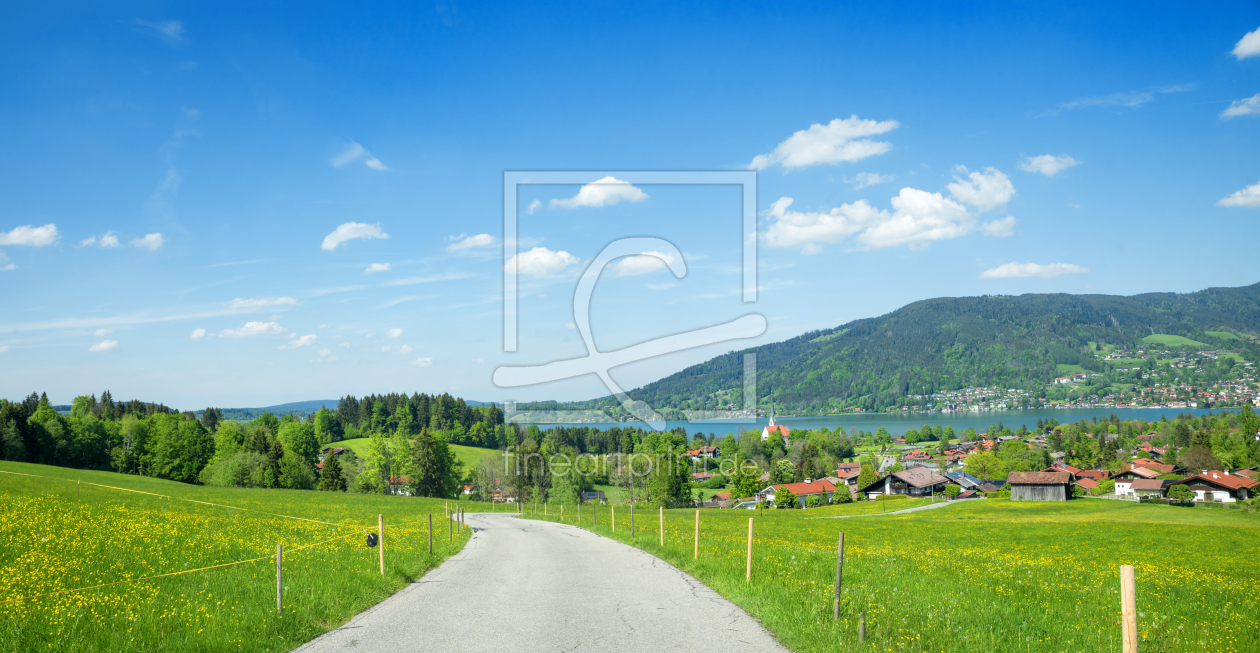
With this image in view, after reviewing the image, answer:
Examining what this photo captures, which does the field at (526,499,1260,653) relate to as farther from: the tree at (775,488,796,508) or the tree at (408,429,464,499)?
the tree at (408,429,464,499)

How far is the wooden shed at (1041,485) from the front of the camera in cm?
8288

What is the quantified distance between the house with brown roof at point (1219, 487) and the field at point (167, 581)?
110 m

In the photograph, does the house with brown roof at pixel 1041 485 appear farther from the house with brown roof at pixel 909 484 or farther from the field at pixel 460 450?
the field at pixel 460 450

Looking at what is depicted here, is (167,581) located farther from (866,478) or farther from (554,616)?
(866,478)

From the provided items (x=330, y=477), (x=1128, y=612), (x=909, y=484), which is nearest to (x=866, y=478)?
(x=909, y=484)

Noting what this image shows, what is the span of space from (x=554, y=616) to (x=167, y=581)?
23.7 feet

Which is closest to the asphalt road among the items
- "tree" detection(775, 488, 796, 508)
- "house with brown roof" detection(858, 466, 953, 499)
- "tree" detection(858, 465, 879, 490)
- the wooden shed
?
"tree" detection(775, 488, 796, 508)

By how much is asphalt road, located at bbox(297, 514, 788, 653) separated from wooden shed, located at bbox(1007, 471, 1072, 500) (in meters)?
83.4

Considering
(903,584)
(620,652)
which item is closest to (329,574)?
Result: (620,652)

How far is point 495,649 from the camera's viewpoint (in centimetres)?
890

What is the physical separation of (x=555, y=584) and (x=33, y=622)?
28.1ft

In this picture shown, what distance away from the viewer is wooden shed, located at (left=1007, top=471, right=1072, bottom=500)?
8288 cm

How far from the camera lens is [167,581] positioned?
1226cm

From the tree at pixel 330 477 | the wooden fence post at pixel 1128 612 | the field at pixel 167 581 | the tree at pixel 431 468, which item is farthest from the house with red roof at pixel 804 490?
the wooden fence post at pixel 1128 612
